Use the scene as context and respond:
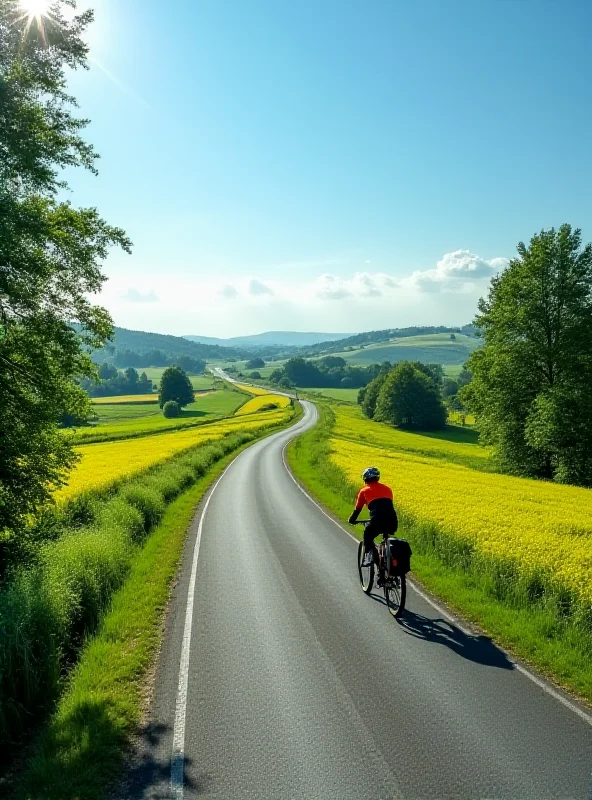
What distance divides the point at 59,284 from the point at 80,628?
819 centimetres

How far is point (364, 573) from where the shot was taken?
12250 millimetres

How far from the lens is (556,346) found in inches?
1206

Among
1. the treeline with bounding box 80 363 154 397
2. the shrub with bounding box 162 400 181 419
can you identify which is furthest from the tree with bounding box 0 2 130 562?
the treeline with bounding box 80 363 154 397

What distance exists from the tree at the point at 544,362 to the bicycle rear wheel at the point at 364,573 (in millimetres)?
21083

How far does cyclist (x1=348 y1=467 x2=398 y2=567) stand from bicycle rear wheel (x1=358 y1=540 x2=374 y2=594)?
0.98ft

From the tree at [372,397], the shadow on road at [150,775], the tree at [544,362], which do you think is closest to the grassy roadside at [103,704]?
the shadow on road at [150,775]

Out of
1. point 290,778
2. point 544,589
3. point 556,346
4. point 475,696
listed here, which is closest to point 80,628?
point 290,778

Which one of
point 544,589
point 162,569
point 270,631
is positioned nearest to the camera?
point 270,631

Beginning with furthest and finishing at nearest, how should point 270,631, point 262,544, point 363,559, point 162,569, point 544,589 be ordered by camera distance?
point 262,544 < point 162,569 < point 363,559 < point 544,589 < point 270,631

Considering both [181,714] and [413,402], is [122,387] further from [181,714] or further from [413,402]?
[181,714]

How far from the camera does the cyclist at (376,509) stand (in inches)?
412

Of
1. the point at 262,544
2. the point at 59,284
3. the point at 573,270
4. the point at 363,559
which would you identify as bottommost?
the point at 262,544

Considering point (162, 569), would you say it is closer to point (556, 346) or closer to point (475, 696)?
point (475, 696)

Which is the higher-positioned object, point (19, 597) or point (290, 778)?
point (19, 597)
